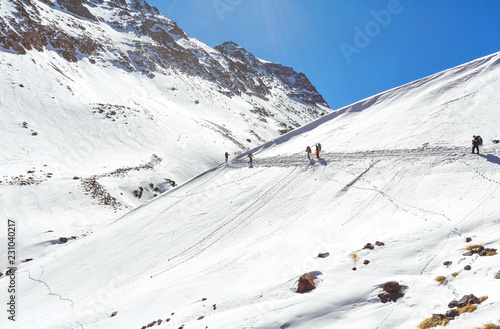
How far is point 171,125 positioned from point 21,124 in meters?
24.2

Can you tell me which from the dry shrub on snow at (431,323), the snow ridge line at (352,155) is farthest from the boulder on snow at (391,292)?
the snow ridge line at (352,155)

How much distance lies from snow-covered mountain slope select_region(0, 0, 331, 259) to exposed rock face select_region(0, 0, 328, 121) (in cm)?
48

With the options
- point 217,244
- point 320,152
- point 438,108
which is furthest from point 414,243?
point 438,108

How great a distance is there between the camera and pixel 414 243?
920 cm

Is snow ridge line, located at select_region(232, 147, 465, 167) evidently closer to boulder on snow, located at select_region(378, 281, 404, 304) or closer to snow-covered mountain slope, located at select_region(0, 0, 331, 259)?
boulder on snow, located at select_region(378, 281, 404, 304)

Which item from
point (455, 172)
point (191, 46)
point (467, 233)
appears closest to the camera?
point (467, 233)

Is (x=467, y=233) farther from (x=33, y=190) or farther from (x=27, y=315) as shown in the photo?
(x=33, y=190)

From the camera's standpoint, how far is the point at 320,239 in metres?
11.9

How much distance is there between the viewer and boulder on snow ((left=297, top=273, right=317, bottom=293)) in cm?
824

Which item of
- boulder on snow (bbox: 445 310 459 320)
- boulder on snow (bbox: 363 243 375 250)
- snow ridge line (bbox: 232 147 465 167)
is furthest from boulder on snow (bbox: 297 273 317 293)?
snow ridge line (bbox: 232 147 465 167)

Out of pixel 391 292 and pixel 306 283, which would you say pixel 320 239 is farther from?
pixel 391 292

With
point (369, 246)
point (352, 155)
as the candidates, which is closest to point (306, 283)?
point (369, 246)

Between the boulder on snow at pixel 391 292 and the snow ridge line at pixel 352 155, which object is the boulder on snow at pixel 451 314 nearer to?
the boulder on snow at pixel 391 292

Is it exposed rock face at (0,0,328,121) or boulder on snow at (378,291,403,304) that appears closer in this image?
boulder on snow at (378,291,403,304)
